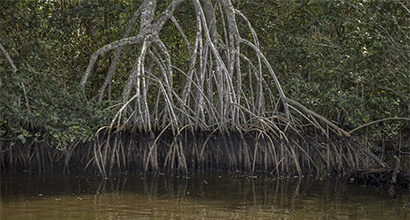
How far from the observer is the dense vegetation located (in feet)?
32.4

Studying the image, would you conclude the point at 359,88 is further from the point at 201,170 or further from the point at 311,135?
the point at 201,170

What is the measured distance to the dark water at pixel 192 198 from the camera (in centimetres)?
751

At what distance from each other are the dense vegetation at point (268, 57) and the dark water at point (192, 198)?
929 mm

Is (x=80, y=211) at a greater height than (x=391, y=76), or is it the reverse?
(x=391, y=76)

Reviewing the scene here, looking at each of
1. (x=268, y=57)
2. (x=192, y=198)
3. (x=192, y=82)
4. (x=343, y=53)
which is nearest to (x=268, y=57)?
(x=268, y=57)

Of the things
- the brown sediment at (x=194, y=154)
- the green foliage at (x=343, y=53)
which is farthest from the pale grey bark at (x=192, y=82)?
the green foliage at (x=343, y=53)

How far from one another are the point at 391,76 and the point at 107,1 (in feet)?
16.9

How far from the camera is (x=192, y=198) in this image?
27.9 ft

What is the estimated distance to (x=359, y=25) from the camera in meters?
10.4

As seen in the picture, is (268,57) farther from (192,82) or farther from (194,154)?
(194,154)

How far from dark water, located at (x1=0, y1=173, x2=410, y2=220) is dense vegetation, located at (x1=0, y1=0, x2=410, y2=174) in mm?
929

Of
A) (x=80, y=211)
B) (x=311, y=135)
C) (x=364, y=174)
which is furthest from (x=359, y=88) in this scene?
(x=80, y=211)

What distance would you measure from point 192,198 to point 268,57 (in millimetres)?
5400

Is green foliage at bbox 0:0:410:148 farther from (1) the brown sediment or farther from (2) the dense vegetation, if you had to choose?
(1) the brown sediment
